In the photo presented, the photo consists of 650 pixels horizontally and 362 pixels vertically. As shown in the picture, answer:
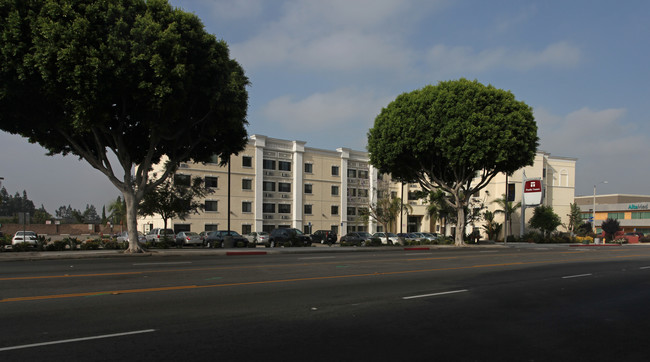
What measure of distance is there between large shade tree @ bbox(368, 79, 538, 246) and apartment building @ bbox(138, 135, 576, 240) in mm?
11600

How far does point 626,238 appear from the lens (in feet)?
208

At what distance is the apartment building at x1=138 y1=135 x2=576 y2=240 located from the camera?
5331cm

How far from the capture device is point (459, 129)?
3353 centimetres

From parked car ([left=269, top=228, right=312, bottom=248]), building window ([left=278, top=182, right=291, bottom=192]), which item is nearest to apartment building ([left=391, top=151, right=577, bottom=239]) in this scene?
building window ([left=278, top=182, right=291, bottom=192])

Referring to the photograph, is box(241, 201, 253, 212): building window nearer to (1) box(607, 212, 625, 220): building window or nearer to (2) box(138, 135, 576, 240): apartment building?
(2) box(138, 135, 576, 240): apartment building

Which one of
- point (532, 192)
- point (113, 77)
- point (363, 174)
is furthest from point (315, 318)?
point (363, 174)

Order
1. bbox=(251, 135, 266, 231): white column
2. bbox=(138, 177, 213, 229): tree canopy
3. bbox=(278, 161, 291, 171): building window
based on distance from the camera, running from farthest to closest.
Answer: bbox=(278, 161, 291, 171): building window < bbox=(251, 135, 266, 231): white column < bbox=(138, 177, 213, 229): tree canopy

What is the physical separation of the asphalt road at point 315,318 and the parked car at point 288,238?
23.5 meters

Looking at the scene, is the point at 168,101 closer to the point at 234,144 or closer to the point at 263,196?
the point at 234,144

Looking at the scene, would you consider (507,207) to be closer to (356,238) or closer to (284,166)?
(356,238)

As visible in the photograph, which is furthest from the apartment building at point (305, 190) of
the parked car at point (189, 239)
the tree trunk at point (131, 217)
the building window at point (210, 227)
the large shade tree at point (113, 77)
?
the large shade tree at point (113, 77)

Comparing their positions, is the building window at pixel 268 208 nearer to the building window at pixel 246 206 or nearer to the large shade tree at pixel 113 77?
the building window at pixel 246 206

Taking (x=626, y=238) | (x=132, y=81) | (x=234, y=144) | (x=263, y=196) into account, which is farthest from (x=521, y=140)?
(x=626, y=238)

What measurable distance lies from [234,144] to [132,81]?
284 inches
